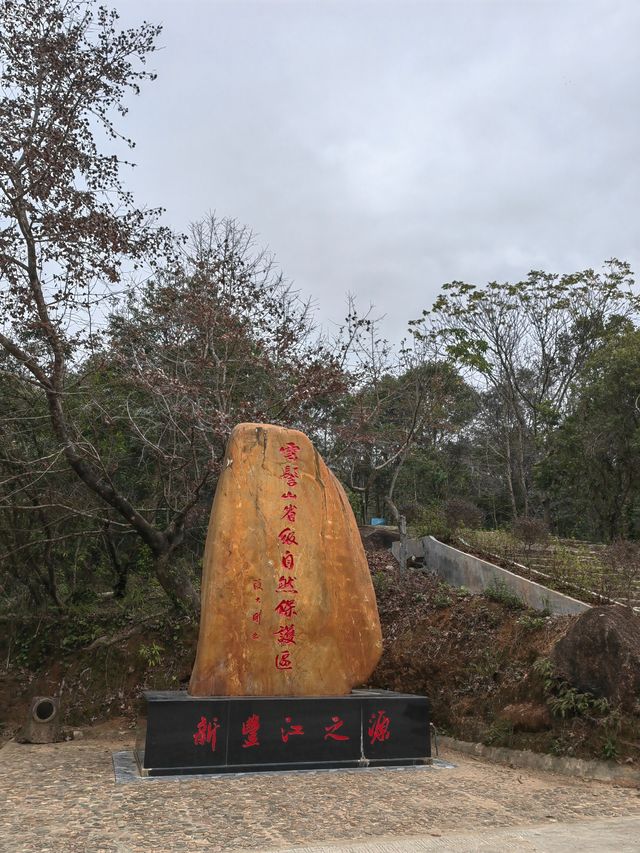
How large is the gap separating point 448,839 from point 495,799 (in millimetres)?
1198

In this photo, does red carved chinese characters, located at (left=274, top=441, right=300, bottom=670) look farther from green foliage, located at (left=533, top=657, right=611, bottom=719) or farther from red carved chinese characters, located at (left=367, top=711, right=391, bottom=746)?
green foliage, located at (left=533, top=657, right=611, bottom=719)

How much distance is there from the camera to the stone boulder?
6.07 meters

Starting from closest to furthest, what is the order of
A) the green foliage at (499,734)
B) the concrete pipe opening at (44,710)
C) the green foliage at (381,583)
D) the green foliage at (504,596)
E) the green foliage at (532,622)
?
the green foliage at (499,734) → the concrete pipe opening at (44,710) → the green foliage at (532,622) → the green foliage at (504,596) → the green foliage at (381,583)

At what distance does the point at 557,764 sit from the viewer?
19.6ft

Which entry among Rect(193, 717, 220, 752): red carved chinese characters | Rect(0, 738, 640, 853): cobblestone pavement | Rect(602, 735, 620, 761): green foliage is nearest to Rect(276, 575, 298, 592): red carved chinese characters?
Rect(193, 717, 220, 752): red carved chinese characters

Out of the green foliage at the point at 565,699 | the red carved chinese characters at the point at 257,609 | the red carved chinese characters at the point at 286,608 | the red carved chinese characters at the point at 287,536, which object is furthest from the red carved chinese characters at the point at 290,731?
the green foliage at the point at 565,699

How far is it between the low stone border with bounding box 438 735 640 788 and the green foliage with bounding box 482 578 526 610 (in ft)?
6.45

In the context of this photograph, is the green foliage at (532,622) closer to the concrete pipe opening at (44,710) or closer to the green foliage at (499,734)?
the green foliage at (499,734)

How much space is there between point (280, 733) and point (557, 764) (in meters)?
2.44

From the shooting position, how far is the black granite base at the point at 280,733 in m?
5.27

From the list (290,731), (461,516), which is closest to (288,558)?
(290,731)

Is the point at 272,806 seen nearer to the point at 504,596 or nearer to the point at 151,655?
the point at 151,655

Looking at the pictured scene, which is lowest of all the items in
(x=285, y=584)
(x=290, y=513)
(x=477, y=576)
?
(x=285, y=584)

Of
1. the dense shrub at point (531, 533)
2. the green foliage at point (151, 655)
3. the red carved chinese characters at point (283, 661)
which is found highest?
the dense shrub at point (531, 533)
